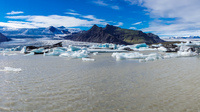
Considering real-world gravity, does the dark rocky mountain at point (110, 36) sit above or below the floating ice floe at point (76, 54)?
above

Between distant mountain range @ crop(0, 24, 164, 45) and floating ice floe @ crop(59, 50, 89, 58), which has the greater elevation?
distant mountain range @ crop(0, 24, 164, 45)

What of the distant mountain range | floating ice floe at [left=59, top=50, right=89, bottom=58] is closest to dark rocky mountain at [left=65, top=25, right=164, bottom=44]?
the distant mountain range

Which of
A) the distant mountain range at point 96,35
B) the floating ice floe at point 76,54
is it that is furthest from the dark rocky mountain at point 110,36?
the floating ice floe at point 76,54

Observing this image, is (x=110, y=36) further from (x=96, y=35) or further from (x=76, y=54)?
(x=76, y=54)

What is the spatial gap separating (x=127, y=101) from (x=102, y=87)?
1.45m

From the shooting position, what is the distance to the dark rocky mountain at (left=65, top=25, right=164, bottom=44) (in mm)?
137850

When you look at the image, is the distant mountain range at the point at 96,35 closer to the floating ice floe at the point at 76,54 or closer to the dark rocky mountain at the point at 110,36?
the dark rocky mountain at the point at 110,36

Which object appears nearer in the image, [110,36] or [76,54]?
[76,54]

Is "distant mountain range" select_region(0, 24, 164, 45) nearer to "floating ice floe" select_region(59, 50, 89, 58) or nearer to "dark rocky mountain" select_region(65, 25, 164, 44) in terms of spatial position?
"dark rocky mountain" select_region(65, 25, 164, 44)

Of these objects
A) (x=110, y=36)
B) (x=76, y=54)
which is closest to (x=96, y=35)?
(x=110, y=36)

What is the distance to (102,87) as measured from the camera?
5.26 metres

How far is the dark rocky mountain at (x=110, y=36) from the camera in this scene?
13785cm

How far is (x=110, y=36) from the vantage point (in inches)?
5413

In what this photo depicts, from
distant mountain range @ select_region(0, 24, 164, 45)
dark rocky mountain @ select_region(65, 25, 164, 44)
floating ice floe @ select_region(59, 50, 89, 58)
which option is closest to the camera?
floating ice floe @ select_region(59, 50, 89, 58)
